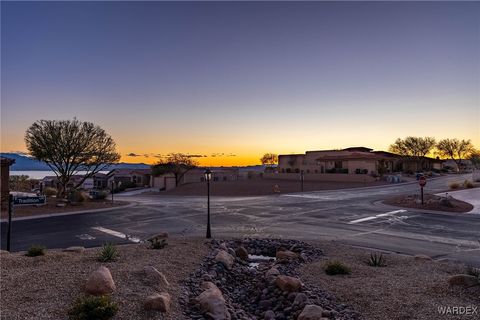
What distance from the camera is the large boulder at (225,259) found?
35.3ft

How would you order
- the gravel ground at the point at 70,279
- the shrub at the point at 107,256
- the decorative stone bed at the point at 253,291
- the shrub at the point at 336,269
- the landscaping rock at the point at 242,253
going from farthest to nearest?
1. the landscaping rock at the point at 242,253
2. the shrub at the point at 336,269
3. the shrub at the point at 107,256
4. the decorative stone bed at the point at 253,291
5. the gravel ground at the point at 70,279

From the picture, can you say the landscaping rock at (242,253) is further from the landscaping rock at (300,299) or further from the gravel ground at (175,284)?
the landscaping rock at (300,299)

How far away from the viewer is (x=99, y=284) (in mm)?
6945

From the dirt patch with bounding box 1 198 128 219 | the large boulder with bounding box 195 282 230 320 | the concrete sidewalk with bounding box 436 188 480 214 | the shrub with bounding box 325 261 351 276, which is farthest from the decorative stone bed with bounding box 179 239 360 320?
the dirt patch with bounding box 1 198 128 219

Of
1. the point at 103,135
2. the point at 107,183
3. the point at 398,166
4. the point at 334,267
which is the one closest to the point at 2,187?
the point at 103,135

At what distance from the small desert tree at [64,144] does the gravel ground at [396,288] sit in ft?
95.7

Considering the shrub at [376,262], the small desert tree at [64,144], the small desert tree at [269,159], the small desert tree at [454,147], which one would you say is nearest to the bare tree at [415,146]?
the small desert tree at [454,147]

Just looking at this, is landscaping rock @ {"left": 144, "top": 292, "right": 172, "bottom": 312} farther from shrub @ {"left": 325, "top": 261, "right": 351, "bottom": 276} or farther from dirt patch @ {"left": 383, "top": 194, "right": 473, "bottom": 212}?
dirt patch @ {"left": 383, "top": 194, "right": 473, "bottom": 212}

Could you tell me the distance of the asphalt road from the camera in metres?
14.7

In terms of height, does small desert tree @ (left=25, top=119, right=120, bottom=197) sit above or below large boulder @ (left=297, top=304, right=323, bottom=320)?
above

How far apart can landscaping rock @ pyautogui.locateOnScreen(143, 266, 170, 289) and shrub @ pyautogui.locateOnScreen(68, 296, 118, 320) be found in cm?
174

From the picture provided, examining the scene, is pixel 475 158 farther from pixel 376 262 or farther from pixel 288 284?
pixel 288 284

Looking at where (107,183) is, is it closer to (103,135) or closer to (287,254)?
(103,135)

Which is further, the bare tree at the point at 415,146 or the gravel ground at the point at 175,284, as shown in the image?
the bare tree at the point at 415,146
